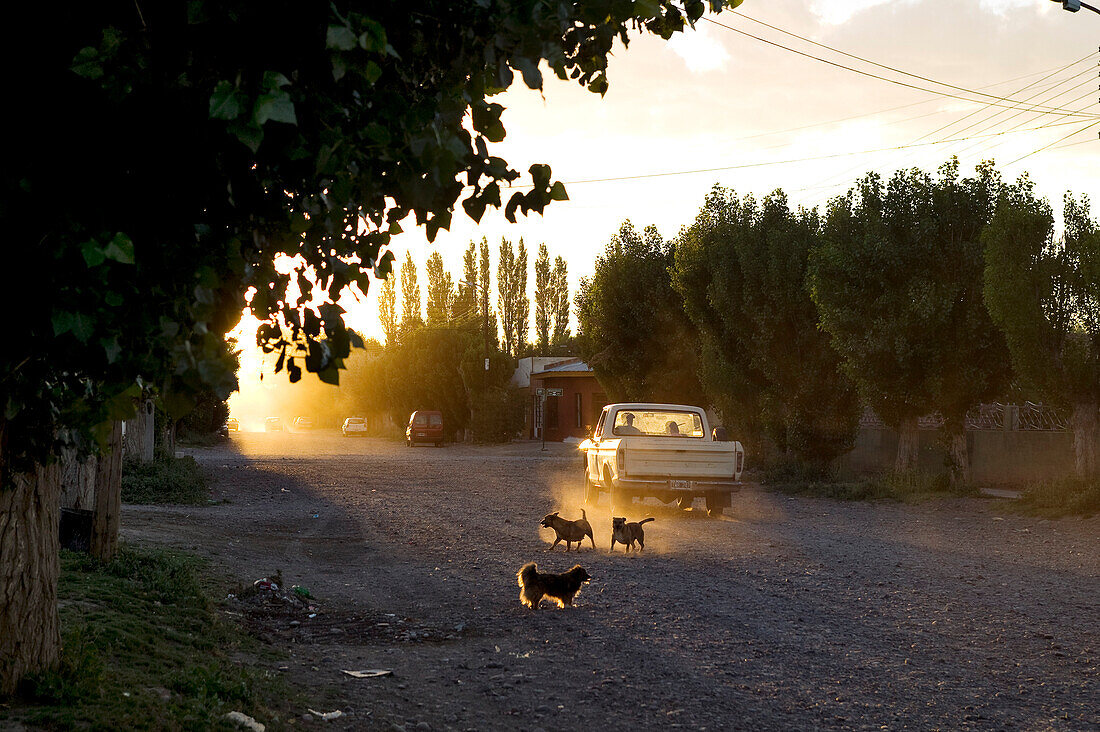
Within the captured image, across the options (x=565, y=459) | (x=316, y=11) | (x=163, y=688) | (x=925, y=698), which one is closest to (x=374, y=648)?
(x=163, y=688)

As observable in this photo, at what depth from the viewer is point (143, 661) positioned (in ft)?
20.0

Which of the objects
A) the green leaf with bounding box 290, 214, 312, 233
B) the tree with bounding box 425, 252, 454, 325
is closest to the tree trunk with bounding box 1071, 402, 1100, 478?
the green leaf with bounding box 290, 214, 312, 233

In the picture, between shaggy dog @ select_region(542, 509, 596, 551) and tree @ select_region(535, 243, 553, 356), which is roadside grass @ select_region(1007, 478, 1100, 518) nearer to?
shaggy dog @ select_region(542, 509, 596, 551)

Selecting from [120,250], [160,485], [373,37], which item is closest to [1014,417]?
[160,485]

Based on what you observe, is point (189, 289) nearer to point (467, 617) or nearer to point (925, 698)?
point (925, 698)

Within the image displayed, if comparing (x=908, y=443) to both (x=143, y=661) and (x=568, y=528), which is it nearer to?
(x=568, y=528)

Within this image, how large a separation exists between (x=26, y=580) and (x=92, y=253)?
324 cm

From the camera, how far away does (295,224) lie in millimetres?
3443

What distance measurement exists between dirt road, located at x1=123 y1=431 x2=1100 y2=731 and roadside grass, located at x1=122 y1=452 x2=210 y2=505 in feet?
5.59

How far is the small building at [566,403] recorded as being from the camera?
54750 millimetres

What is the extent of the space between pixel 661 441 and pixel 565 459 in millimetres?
22978

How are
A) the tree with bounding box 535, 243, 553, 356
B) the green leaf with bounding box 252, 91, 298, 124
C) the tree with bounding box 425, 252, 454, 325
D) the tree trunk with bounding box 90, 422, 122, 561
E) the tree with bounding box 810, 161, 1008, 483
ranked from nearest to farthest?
the green leaf with bounding box 252, 91, 298, 124 → the tree trunk with bounding box 90, 422, 122, 561 → the tree with bounding box 810, 161, 1008, 483 → the tree with bounding box 425, 252, 454, 325 → the tree with bounding box 535, 243, 553, 356

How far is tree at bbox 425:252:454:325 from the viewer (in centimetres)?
6644

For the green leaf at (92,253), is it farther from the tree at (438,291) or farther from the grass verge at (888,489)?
the tree at (438,291)
